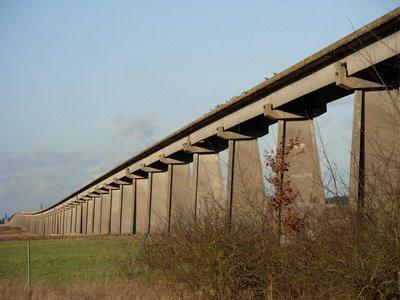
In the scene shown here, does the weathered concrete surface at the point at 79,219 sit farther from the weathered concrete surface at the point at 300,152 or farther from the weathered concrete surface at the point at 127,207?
the weathered concrete surface at the point at 300,152

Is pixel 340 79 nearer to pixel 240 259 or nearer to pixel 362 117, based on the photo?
pixel 362 117

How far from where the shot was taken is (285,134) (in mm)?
18312

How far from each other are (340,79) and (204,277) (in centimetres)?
745

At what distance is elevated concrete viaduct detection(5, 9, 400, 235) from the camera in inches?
451

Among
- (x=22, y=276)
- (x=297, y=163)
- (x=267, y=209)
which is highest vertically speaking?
(x=297, y=163)

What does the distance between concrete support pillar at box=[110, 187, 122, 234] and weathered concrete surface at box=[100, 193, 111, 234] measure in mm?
1505

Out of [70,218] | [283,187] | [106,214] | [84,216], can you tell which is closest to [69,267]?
[283,187]

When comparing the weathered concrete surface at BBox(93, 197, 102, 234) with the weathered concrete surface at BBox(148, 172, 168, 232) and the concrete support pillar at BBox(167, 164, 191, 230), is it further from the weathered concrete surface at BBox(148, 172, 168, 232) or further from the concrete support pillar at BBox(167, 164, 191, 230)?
→ the concrete support pillar at BBox(167, 164, 191, 230)

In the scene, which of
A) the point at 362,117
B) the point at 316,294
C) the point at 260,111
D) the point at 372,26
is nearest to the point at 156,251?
the point at 316,294

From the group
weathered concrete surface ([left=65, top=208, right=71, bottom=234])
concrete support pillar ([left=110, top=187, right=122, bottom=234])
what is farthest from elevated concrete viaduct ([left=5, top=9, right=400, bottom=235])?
weathered concrete surface ([left=65, top=208, right=71, bottom=234])

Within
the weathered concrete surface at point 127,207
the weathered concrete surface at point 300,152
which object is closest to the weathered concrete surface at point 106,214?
the weathered concrete surface at point 127,207

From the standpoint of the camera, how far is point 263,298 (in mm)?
9156

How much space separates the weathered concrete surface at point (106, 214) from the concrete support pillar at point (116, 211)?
4.94ft

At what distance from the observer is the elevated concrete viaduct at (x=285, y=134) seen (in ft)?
37.6
